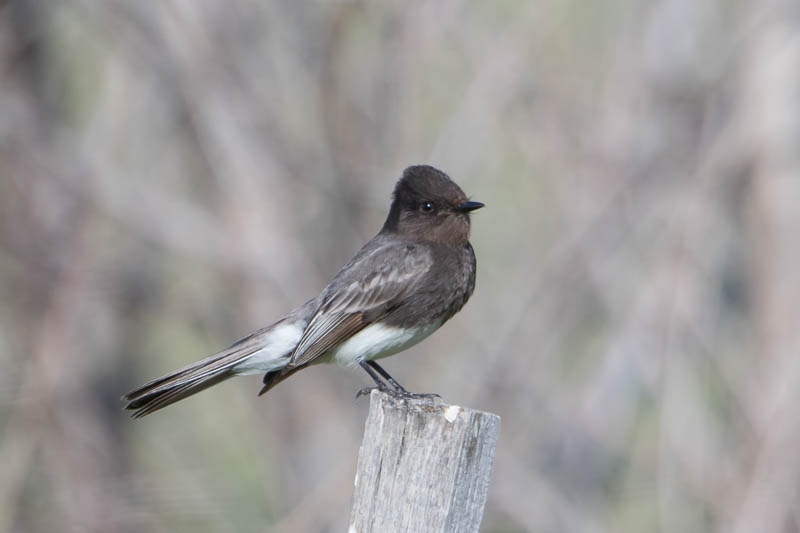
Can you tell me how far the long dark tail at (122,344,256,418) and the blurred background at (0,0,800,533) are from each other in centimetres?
396

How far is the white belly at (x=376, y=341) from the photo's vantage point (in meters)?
5.27

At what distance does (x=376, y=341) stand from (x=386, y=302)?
0.21 meters

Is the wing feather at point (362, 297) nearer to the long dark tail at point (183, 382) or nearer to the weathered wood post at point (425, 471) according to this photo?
the long dark tail at point (183, 382)

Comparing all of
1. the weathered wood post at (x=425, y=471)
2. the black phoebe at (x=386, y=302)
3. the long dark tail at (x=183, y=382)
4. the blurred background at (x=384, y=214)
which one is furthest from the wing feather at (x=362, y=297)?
the blurred background at (x=384, y=214)

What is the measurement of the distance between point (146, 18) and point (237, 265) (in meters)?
2.36

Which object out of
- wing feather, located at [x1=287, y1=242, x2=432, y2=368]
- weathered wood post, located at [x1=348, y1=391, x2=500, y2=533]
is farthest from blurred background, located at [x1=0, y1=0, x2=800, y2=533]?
weathered wood post, located at [x1=348, y1=391, x2=500, y2=533]

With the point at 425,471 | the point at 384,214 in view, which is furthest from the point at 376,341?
the point at 384,214

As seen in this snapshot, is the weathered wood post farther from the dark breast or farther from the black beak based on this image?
the black beak

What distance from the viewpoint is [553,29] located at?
9703 millimetres

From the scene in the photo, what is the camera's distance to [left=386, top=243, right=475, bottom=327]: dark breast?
17.2 ft

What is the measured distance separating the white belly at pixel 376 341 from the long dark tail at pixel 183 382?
1.61 feet

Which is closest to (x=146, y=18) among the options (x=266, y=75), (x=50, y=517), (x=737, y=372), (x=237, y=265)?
(x=266, y=75)

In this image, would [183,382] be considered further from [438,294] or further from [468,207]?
[468,207]

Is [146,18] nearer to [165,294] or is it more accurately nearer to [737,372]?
[165,294]
